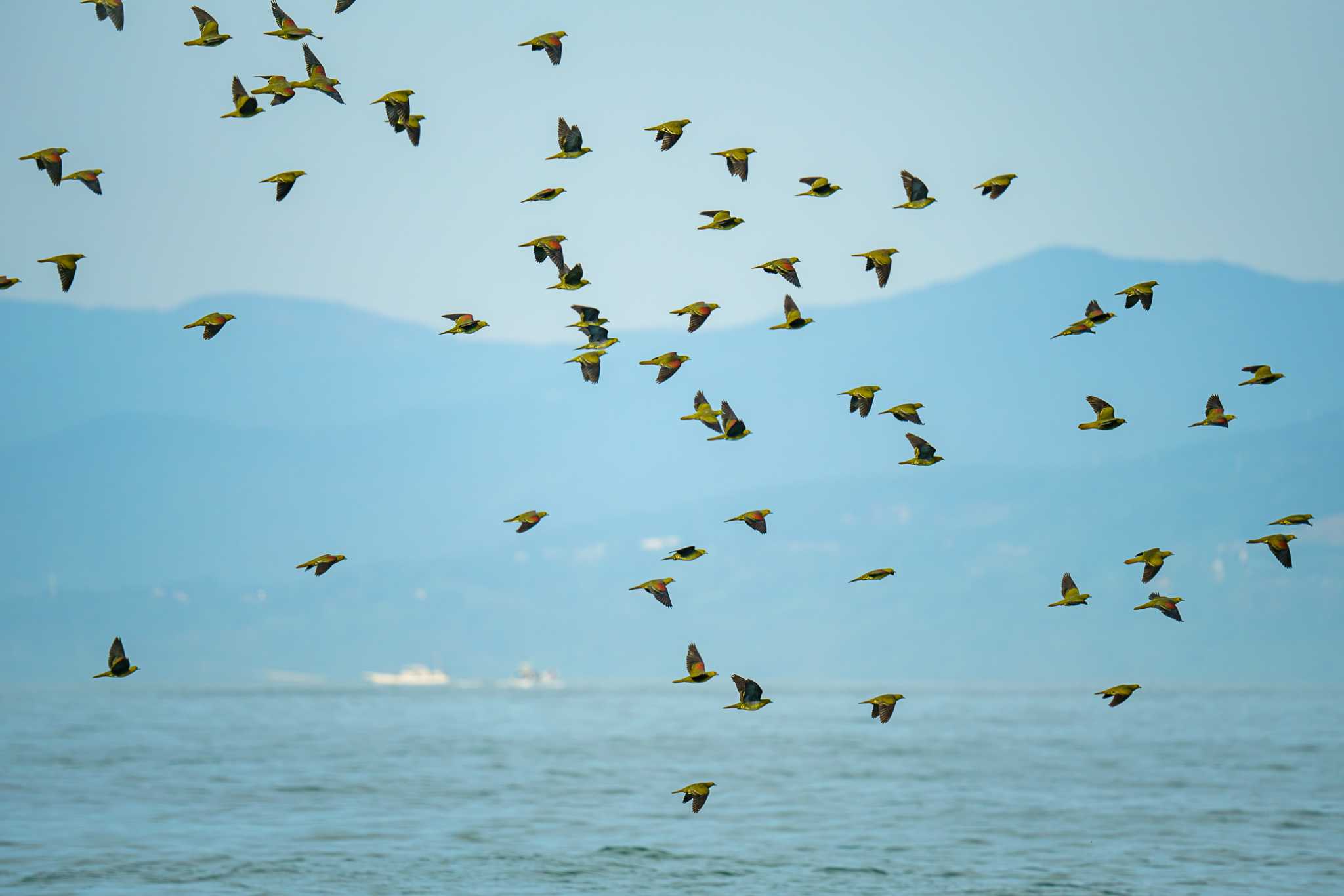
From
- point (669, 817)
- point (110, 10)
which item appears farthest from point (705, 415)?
point (669, 817)

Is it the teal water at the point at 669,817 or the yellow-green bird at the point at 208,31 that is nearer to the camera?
the yellow-green bird at the point at 208,31

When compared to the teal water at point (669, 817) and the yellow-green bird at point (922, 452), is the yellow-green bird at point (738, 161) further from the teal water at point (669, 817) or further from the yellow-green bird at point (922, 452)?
the teal water at point (669, 817)

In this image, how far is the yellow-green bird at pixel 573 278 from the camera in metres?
32.9

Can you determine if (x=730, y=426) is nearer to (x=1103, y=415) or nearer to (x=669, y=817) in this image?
(x=1103, y=415)

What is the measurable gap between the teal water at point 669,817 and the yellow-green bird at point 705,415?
66.1 ft

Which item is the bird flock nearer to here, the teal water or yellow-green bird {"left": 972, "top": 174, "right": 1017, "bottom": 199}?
yellow-green bird {"left": 972, "top": 174, "right": 1017, "bottom": 199}

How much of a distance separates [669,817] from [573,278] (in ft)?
139

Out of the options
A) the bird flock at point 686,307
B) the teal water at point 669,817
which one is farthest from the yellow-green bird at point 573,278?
the teal water at point 669,817

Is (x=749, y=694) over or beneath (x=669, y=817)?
over

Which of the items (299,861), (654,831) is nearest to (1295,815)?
(654,831)

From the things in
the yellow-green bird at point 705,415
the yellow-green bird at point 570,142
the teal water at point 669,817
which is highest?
the yellow-green bird at point 570,142

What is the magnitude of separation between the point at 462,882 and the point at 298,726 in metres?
126

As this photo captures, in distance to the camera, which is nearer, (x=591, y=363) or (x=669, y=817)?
(x=591, y=363)

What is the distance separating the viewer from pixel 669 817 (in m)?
70.5
